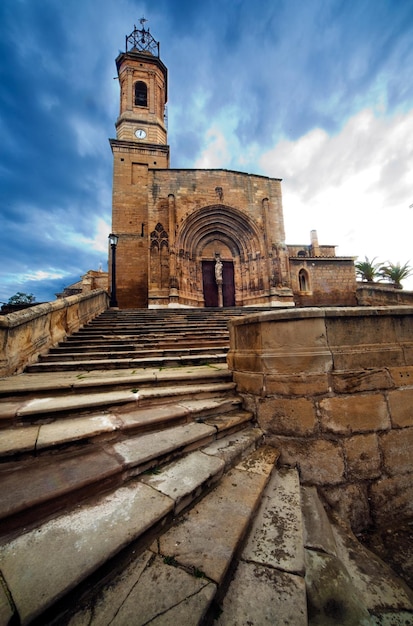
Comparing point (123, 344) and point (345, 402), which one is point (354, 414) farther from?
point (123, 344)

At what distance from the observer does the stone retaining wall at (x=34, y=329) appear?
11.5 feet

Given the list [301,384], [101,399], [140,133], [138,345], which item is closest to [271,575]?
[301,384]

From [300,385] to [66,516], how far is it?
2087 mm

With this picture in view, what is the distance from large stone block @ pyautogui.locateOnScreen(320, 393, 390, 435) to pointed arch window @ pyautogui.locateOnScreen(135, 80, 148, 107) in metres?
24.1

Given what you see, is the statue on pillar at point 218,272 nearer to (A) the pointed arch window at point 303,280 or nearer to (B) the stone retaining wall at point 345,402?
(A) the pointed arch window at point 303,280

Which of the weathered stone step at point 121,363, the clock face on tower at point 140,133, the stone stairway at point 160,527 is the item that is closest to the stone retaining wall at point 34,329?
the weathered stone step at point 121,363

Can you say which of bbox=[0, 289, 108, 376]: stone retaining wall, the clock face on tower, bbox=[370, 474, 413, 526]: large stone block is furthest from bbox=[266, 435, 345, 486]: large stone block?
the clock face on tower

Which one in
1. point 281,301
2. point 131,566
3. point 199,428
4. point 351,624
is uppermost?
point 281,301

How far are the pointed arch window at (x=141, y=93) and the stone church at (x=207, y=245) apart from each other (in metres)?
4.45

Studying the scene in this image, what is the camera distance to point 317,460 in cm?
241

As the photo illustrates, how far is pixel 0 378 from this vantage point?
3.32 meters

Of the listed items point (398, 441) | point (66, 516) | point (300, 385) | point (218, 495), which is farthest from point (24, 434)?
point (398, 441)

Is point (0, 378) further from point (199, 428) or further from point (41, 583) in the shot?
point (41, 583)

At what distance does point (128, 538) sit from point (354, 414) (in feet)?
7.46
